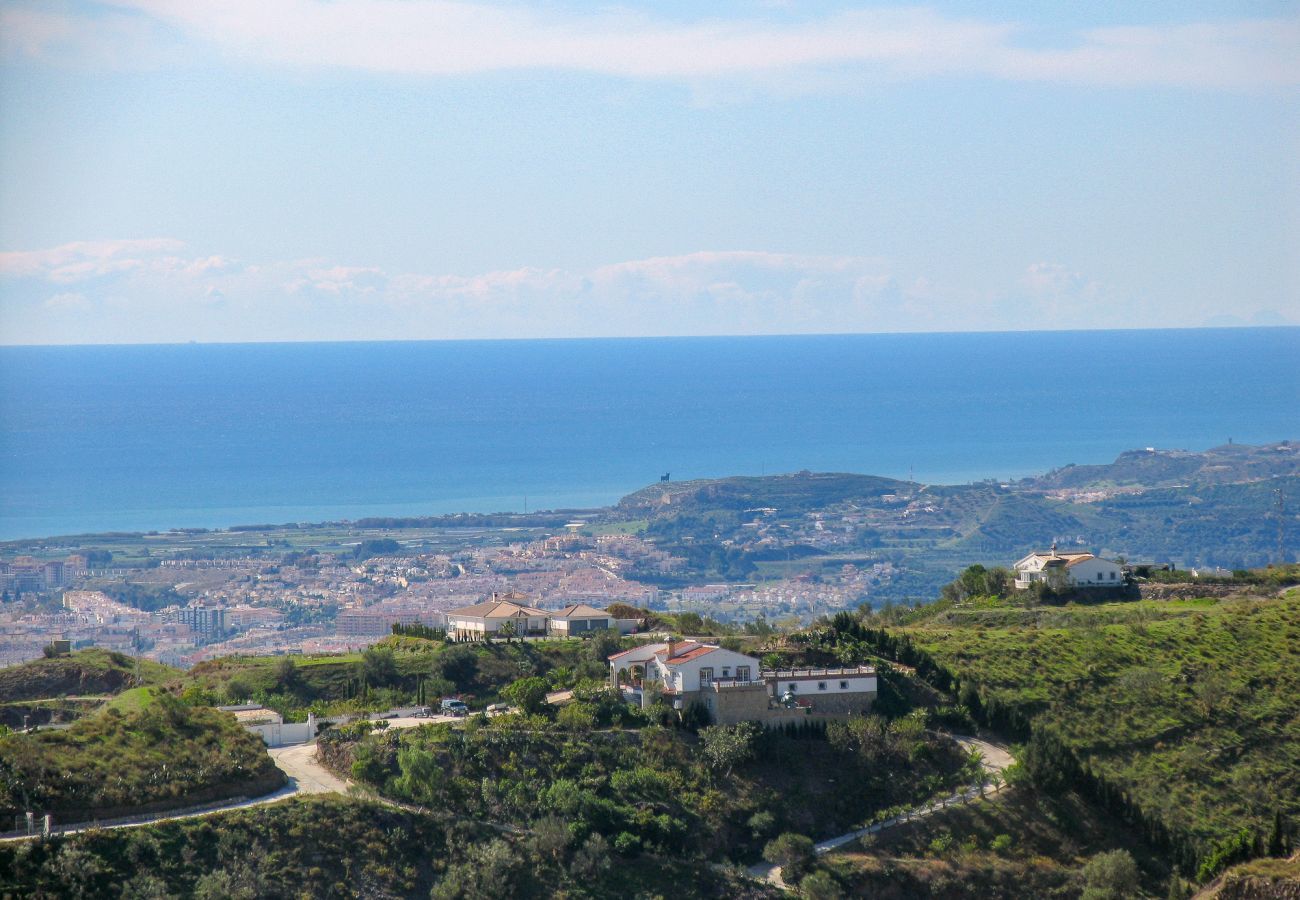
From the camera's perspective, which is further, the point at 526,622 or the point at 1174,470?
the point at 1174,470

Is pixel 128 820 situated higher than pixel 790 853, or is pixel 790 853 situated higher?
pixel 128 820

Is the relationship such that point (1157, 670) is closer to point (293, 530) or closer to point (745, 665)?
point (745, 665)

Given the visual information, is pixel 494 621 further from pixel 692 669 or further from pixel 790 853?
pixel 790 853

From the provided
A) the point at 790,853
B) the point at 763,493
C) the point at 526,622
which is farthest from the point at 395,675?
the point at 763,493

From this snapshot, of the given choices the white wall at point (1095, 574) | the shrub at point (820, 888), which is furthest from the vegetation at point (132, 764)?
the white wall at point (1095, 574)

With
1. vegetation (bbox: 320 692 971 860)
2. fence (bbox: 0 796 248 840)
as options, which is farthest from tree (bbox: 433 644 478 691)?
fence (bbox: 0 796 248 840)

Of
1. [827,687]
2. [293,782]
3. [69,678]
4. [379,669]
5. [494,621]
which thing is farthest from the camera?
[494,621]
